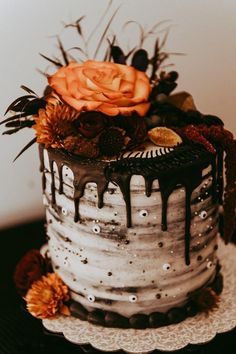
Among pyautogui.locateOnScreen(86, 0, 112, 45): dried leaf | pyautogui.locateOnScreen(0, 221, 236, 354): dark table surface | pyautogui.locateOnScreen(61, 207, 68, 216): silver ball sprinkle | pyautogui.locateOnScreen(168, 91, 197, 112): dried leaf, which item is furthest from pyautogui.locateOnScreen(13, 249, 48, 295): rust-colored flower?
pyautogui.locateOnScreen(86, 0, 112, 45): dried leaf

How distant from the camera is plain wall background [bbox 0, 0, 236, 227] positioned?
1442 mm

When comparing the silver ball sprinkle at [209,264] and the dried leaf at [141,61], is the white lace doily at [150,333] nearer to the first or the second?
the silver ball sprinkle at [209,264]

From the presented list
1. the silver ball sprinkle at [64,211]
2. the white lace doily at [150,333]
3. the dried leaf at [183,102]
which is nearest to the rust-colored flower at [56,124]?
the silver ball sprinkle at [64,211]

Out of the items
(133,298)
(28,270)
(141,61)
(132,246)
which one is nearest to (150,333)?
(133,298)

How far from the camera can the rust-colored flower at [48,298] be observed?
3.73ft

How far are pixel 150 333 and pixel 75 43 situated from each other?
0.73m

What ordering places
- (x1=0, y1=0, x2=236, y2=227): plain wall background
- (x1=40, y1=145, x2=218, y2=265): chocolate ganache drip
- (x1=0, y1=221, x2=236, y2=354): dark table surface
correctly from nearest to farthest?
1. (x1=40, y1=145, x2=218, y2=265): chocolate ganache drip
2. (x1=0, y1=221, x2=236, y2=354): dark table surface
3. (x1=0, y1=0, x2=236, y2=227): plain wall background

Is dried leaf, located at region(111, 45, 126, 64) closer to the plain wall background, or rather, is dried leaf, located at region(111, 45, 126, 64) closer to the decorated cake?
the decorated cake

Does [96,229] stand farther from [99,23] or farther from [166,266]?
[99,23]

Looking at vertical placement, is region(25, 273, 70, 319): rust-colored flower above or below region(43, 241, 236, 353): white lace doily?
above

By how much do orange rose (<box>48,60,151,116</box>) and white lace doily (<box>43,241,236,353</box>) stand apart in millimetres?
385

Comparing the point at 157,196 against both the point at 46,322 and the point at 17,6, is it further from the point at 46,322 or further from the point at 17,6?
the point at 17,6

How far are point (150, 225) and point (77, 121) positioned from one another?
0.71 feet

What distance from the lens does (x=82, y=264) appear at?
109 centimetres
